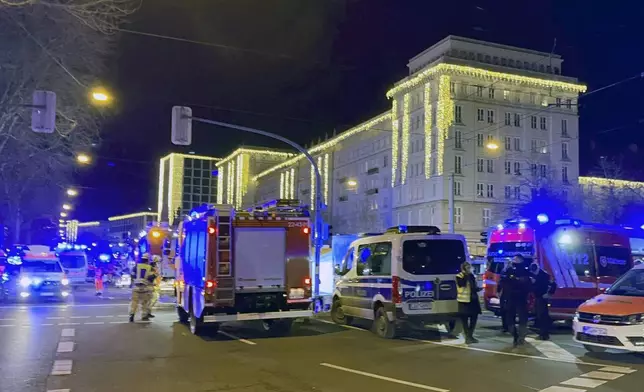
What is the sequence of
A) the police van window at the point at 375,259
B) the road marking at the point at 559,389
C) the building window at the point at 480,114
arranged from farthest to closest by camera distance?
the building window at the point at 480,114 → the police van window at the point at 375,259 → the road marking at the point at 559,389

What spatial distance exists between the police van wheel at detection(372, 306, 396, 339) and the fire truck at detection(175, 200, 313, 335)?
4.97 feet

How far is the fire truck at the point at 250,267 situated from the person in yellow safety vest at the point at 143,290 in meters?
3.05

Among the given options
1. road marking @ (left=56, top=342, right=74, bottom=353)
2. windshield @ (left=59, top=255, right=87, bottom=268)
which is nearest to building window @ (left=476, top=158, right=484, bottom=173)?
windshield @ (left=59, top=255, right=87, bottom=268)

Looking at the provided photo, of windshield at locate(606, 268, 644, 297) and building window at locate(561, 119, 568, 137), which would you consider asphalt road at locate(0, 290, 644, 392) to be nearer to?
windshield at locate(606, 268, 644, 297)

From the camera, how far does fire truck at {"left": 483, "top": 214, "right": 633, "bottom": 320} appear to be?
14.9 m

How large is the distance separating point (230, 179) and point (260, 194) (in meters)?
10.3

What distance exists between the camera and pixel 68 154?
2514cm

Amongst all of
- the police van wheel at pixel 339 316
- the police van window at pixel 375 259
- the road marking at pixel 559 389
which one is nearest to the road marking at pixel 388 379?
the road marking at pixel 559 389

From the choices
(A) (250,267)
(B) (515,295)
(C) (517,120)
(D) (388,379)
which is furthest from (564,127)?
(D) (388,379)

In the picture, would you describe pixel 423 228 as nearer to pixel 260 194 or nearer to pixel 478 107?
pixel 478 107

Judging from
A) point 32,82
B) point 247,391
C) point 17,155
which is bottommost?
point 247,391

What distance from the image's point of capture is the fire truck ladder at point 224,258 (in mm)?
13500

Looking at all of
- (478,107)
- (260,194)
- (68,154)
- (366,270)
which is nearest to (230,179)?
(260,194)

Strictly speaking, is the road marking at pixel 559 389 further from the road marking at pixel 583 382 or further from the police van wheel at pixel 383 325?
the police van wheel at pixel 383 325
